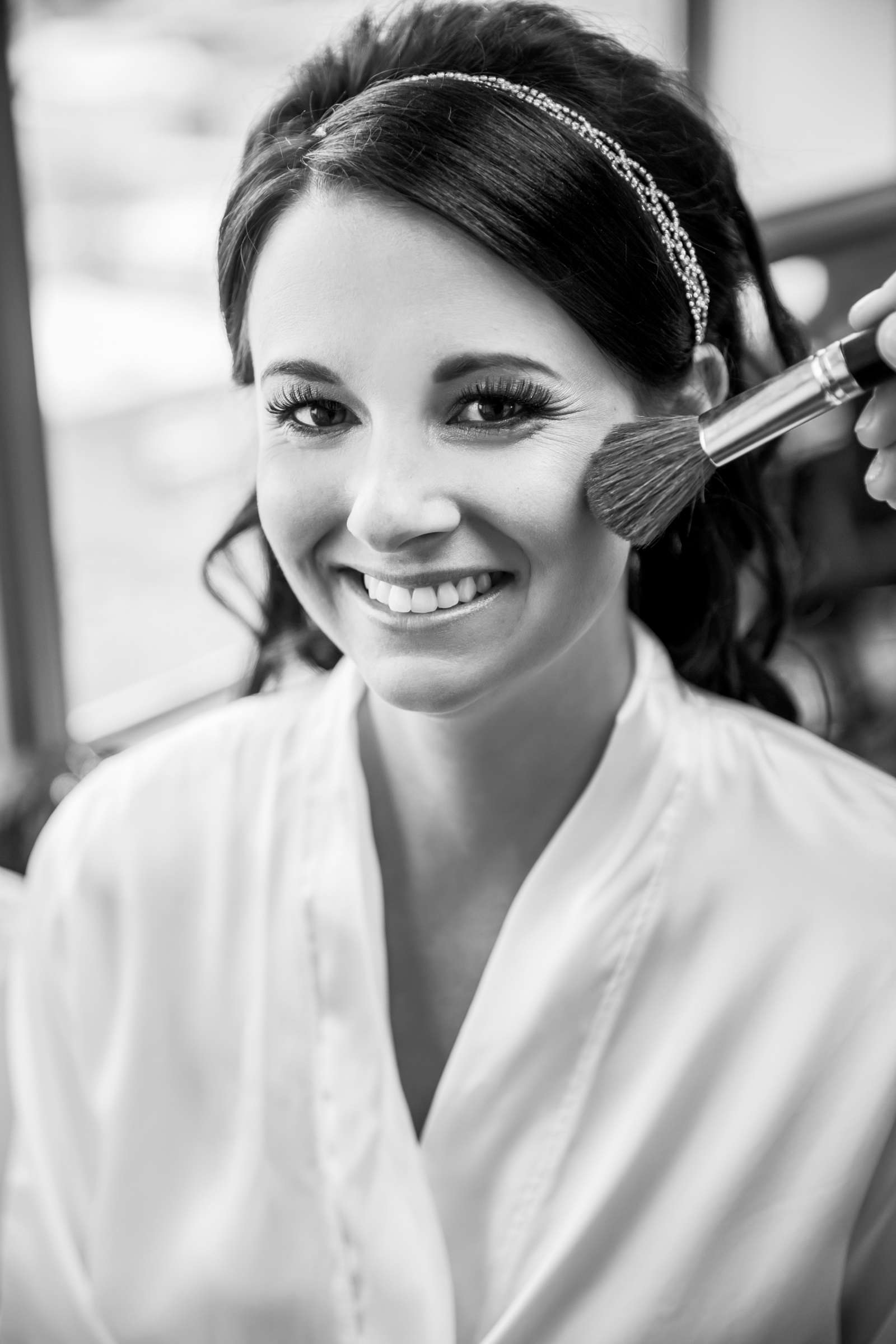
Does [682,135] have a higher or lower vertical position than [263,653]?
higher

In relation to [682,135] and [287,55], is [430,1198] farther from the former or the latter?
[287,55]

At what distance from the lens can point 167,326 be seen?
286 centimetres

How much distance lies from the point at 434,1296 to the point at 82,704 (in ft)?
6.25

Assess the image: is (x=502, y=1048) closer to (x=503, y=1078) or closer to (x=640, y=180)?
(x=503, y=1078)

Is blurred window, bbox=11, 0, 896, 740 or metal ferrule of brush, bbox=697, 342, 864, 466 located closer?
metal ferrule of brush, bbox=697, 342, 864, 466

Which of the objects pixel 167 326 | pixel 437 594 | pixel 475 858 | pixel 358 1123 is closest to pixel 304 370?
pixel 437 594

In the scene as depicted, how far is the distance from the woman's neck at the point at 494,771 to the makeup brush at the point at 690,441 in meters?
0.17

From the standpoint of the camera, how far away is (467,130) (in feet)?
2.52

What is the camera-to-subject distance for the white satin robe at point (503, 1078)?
35.1 inches

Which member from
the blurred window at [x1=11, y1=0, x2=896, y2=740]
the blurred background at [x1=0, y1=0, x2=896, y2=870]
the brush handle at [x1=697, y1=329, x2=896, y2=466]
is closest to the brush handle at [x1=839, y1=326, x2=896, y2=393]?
the brush handle at [x1=697, y1=329, x2=896, y2=466]

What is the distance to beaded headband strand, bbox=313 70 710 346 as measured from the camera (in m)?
0.79

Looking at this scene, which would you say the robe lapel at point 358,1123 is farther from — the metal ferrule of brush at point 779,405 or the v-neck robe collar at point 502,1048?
the metal ferrule of brush at point 779,405

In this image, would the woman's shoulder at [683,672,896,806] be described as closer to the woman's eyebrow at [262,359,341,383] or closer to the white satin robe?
the white satin robe

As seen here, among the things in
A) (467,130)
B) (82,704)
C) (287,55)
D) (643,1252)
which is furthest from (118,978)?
(287,55)
